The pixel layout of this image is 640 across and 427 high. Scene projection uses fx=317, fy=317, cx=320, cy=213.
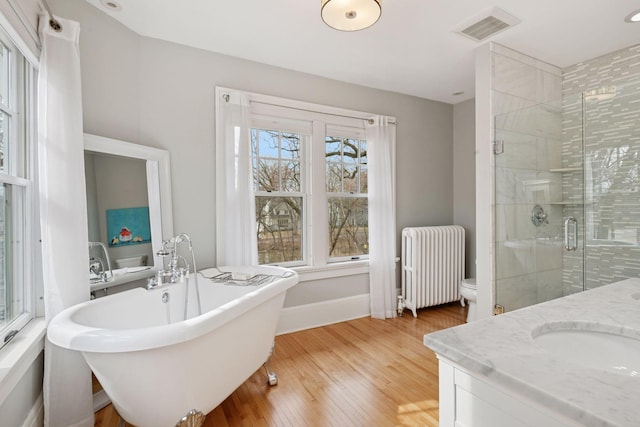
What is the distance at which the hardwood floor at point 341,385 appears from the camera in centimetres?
182

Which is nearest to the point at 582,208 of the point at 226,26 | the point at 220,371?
the point at 220,371

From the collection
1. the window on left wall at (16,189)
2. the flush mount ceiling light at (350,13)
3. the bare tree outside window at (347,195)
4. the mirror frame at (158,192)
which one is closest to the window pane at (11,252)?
the window on left wall at (16,189)

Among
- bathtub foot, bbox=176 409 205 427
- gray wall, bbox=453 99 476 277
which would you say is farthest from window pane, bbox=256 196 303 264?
gray wall, bbox=453 99 476 277

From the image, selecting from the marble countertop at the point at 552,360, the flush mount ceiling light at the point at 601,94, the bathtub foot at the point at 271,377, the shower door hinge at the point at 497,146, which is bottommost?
the bathtub foot at the point at 271,377

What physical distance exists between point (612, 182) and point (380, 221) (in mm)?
1872

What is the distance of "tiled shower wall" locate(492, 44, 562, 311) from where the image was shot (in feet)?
8.60

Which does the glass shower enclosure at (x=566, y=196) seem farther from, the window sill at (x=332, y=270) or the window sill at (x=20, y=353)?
the window sill at (x=20, y=353)

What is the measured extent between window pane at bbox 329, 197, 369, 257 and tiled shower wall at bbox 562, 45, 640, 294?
184 centimetres

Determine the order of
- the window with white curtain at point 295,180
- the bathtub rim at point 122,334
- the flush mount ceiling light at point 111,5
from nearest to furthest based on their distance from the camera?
the bathtub rim at point 122,334 < the flush mount ceiling light at point 111,5 < the window with white curtain at point 295,180

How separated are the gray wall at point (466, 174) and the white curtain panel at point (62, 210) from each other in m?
3.80

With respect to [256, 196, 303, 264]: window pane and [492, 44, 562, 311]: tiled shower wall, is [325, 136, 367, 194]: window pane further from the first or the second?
[492, 44, 562, 311]: tiled shower wall

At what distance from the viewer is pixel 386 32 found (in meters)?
2.38

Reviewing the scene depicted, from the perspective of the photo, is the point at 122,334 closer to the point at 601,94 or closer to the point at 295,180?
the point at 295,180

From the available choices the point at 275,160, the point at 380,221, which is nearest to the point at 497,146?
the point at 380,221
